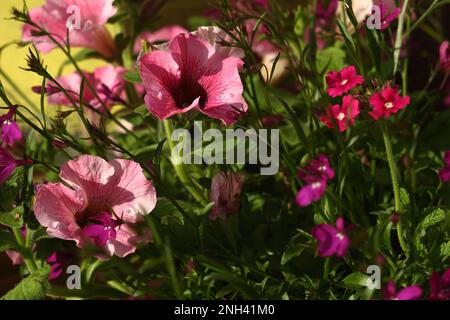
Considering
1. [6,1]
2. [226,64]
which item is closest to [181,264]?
[226,64]

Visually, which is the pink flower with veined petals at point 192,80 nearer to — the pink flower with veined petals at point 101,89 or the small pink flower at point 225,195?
the small pink flower at point 225,195

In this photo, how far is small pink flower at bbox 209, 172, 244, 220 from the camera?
600mm

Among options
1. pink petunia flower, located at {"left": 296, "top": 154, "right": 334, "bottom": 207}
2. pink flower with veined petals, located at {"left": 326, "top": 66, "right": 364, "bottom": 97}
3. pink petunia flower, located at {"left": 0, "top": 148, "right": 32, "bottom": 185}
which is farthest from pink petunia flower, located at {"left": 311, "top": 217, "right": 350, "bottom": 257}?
pink petunia flower, located at {"left": 0, "top": 148, "right": 32, "bottom": 185}

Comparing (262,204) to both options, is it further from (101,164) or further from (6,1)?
(6,1)

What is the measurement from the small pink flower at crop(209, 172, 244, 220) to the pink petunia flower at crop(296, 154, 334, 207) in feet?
0.37

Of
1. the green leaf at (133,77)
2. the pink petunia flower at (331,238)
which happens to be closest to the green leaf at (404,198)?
the pink petunia flower at (331,238)

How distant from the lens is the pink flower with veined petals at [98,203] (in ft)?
1.80

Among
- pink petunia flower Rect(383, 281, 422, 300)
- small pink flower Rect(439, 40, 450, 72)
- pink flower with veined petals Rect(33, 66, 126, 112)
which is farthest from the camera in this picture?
pink flower with veined petals Rect(33, 66, 126, 112)

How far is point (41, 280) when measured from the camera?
2.00ft

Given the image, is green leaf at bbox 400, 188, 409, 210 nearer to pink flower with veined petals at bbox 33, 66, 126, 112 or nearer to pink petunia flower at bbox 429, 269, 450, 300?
pink petunia flower at bbox 429, 269, 450, 300

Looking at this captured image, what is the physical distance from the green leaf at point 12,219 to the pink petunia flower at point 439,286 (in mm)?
360
